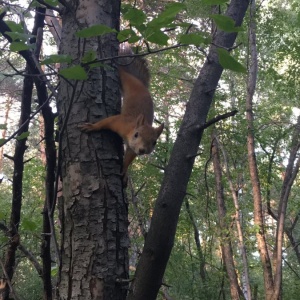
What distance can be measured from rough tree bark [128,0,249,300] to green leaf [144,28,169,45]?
67 cm

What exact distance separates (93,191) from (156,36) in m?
0.61

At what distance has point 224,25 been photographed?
2.93ft

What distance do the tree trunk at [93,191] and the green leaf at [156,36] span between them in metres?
0.34

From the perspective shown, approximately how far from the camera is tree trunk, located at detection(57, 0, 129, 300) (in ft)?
4.27

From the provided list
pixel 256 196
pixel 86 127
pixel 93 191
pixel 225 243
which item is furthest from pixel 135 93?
pixel 225 243

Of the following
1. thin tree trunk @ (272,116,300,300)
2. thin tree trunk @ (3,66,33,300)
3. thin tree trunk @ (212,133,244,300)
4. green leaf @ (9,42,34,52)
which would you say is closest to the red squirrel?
thin tree trunk @ (3,66,33,300)

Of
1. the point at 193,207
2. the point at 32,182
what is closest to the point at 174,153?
the point at 193,207

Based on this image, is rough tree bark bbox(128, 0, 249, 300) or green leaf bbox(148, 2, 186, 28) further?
rough tree bark bbox(128, 0, 249, 300)

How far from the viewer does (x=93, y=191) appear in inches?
54.3

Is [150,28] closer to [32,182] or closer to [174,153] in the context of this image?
[174,153]

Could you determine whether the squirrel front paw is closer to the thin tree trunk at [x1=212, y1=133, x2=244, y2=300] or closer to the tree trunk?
the tree trunk

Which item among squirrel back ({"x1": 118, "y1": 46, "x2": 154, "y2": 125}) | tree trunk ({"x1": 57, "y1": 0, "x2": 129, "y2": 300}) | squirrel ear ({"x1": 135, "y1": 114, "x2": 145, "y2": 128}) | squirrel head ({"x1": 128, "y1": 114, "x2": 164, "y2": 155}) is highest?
squirrel back ({"x1": 118, "y1": 46, "x2": 154, "y2": 125})

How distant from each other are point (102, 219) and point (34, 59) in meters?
0.52

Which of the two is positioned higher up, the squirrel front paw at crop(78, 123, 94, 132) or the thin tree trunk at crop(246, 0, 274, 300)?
the thin tree trunk at crop(246, 0, 274, 300)
